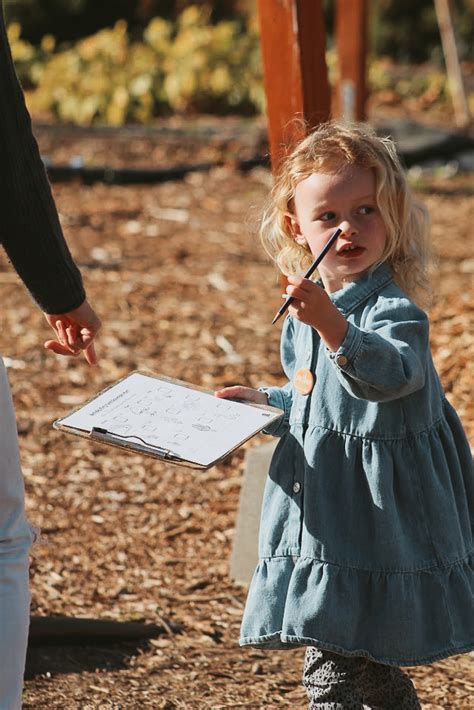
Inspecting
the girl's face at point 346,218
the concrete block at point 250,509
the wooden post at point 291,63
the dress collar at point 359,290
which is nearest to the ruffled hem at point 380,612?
the dress collar at point 359,290

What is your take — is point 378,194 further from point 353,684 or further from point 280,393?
Result: point 353,684

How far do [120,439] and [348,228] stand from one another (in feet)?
2.20

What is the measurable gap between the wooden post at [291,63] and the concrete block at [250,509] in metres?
1.00

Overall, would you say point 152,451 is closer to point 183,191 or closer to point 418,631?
point 418,631

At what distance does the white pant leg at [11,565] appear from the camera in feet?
7.43

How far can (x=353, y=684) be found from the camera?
2.79 metres

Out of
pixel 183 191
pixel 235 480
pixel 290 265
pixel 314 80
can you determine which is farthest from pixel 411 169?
pixel 290 265

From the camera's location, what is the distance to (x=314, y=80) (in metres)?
3.74

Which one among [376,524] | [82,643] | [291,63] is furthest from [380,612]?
[291,63]

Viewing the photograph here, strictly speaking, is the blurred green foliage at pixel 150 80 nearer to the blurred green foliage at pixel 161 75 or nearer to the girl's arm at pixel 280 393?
the blurred green foliage at pixel 161 75

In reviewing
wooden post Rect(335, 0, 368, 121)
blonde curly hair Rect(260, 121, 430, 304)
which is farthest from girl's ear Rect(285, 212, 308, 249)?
wooden post Rect(335, 0, 368, 121)

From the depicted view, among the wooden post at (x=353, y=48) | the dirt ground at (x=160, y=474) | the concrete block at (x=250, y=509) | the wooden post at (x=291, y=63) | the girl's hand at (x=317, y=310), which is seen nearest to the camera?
the girl's hand at (x=317, y=310)

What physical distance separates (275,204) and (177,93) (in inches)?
432

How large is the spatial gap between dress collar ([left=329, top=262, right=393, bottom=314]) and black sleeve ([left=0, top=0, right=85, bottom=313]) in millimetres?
624
